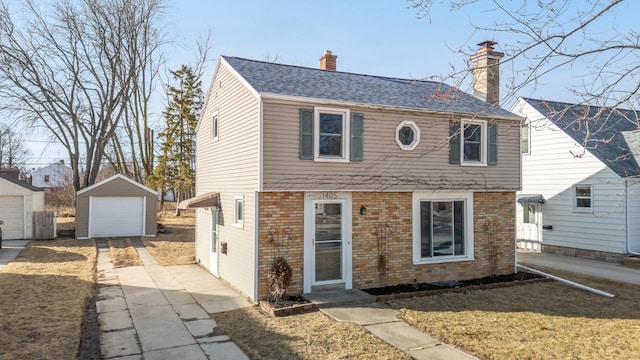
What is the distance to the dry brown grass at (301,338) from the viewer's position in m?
6.52

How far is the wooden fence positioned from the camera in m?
19.8

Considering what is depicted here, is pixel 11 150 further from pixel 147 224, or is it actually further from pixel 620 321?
pixel 620 321

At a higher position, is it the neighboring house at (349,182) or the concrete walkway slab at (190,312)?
the neighboring house at (349,182)

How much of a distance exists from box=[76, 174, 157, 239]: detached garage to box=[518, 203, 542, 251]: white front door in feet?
58.6

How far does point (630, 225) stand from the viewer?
1490 centimetres

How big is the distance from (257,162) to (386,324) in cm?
431

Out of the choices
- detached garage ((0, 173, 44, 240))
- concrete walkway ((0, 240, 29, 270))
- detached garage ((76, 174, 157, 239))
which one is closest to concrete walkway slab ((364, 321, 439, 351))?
concrete walkway ((0, 240, 29, 270))

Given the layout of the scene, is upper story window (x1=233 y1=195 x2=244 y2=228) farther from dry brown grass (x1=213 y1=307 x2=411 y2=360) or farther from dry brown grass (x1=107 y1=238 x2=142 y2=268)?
dry brown grass (x1=107 y1=238 x2=142 y2=268)

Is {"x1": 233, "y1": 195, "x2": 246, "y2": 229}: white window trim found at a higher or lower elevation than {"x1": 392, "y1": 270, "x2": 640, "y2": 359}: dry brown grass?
higher

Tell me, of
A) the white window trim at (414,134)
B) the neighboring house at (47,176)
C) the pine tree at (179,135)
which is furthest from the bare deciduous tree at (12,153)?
the white window trim at (414,134)

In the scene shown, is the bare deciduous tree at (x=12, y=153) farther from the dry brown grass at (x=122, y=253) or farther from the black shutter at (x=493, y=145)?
the black shutter at (x=493, y=145)

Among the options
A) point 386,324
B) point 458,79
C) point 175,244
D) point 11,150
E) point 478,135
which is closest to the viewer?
point 458,79

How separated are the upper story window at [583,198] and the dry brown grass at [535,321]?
527cm

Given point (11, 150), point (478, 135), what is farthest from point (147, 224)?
point (11, 150)
